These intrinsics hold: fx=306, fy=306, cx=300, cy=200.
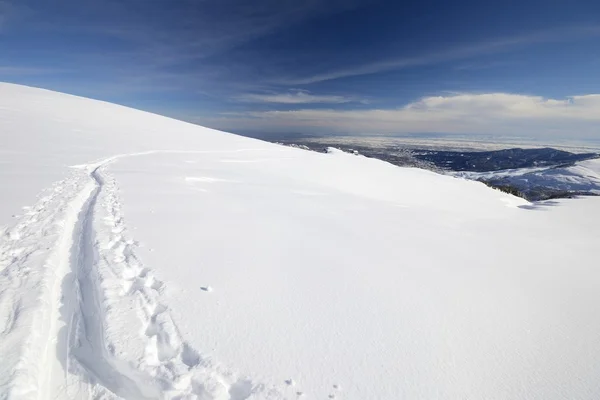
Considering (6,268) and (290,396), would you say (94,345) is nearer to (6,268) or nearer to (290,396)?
(290,396)

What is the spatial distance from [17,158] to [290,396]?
16.0 m

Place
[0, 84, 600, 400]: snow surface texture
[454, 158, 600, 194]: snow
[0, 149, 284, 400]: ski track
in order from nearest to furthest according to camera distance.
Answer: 1. [0, 149, 284, 400]: ski track
2. [0, 84, 600, 400]: snow surface texture
3. [454, 158, 600, 194]: snow

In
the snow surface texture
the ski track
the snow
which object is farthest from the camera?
the snow

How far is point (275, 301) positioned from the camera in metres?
4.25

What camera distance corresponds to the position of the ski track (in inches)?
107

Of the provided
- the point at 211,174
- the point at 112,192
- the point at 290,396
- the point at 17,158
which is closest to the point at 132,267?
the point at 290,396

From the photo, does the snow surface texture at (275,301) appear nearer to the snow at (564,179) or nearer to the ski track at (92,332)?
the ski track at (92,332)

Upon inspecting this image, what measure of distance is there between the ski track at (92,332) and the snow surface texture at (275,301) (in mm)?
17

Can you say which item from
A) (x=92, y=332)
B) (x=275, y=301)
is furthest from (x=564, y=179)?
(x=92, y=332)

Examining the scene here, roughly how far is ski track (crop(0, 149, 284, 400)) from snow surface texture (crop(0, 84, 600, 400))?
A: 17 mm

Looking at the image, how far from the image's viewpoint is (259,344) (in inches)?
132

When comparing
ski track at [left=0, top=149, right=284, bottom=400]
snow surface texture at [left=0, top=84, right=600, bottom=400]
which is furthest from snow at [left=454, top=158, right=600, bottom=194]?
ski track at [left=0, top=149, right=284, bottom=400]

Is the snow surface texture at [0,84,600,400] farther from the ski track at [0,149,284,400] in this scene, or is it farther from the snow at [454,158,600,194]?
the snow at [454,158,600,194]

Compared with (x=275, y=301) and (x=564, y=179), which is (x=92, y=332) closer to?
(x=275, y=301)
